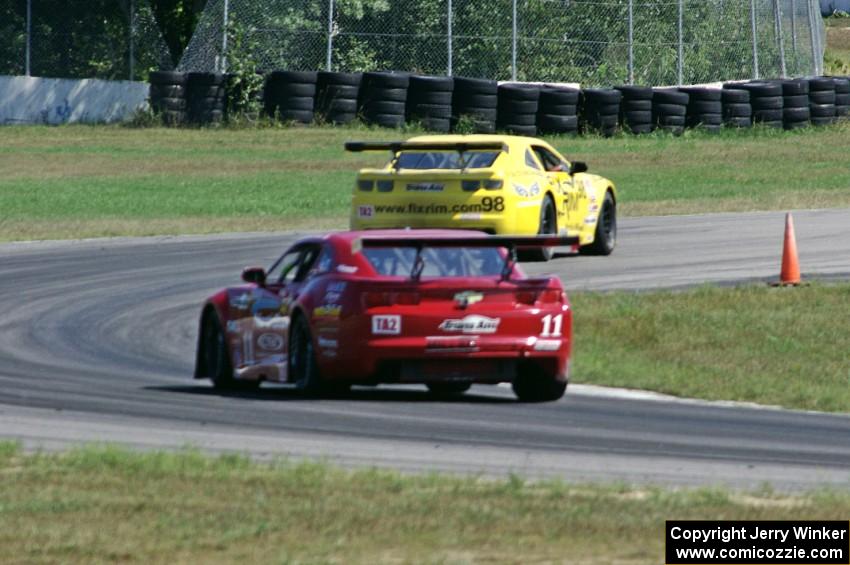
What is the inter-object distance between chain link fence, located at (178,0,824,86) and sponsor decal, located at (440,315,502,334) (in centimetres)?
3054

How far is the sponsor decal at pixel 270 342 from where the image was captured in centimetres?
1283

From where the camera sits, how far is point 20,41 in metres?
46.2

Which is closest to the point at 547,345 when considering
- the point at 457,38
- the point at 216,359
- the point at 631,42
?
the point at 216,359

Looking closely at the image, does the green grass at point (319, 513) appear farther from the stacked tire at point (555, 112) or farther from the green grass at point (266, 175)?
the stacked tire at point (555, 112)

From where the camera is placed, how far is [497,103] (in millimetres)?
39281

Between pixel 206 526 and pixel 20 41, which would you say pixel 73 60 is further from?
pixel 206 526

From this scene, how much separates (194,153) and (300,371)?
1071 inches

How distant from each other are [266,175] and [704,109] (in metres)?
11.3

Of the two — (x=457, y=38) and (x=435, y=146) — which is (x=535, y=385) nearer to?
(x=435, y=146)

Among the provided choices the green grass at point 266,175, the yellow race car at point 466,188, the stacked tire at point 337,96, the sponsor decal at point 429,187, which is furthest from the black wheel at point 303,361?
the stacked tire at point 337,96

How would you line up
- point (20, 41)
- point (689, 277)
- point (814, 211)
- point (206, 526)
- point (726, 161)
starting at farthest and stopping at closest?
1. point (20, 41)
2. point (726, 161)
3. point (814, 211)
4. point (689, 277)
5. point (206, 526)

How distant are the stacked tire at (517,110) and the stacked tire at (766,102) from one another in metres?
5.75

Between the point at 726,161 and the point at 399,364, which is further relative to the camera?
the point at 726,161

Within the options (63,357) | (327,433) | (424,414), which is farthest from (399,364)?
(63,357)
